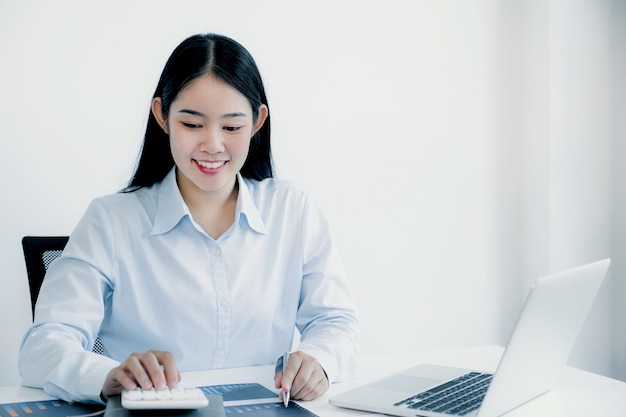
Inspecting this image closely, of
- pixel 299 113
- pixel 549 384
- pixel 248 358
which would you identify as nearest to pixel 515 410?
pixel 549 384

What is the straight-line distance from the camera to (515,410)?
118cm

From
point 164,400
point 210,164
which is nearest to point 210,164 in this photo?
point 210,164

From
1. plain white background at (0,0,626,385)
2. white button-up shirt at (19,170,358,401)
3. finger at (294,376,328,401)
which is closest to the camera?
finger at (294,376,328,401)

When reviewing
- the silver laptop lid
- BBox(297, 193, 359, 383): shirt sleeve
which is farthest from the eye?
the silver laptop lid

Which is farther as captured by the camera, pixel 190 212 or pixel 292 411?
pixel 190 212

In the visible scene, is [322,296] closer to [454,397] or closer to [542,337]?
[454,397]

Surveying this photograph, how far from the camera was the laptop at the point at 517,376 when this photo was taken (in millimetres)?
1062

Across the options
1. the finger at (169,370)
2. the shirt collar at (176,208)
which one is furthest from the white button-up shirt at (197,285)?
the finger at (169,370)

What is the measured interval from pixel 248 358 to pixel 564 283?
77cm

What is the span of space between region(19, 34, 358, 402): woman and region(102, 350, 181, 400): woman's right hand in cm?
28

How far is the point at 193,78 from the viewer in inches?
61.6

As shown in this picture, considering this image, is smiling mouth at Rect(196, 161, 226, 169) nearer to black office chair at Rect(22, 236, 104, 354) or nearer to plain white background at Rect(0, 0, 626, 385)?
black office chair at Rect(22, 236, 104, 354)

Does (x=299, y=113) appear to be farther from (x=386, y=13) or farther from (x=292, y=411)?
(x=292, y=411)

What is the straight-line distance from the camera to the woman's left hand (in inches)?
48.9
